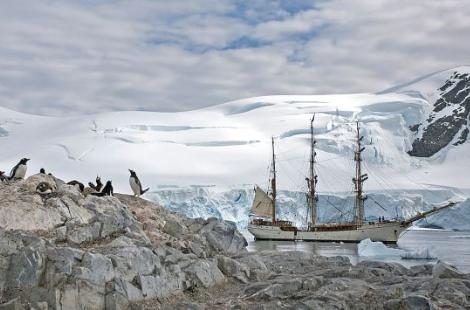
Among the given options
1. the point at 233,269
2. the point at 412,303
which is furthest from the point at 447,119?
the point at 412,303

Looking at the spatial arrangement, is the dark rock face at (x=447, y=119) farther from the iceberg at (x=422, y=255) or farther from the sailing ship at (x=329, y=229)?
the iceberg at (x=422, y=255)

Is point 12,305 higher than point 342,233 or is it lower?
higher

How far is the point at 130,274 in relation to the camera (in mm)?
15227

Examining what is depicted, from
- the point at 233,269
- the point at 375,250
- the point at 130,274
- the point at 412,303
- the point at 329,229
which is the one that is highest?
the point at 130,274

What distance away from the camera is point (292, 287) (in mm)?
16344

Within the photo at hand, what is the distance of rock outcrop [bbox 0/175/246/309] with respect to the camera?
13.9m

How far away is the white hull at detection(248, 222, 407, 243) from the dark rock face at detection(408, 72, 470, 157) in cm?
8157

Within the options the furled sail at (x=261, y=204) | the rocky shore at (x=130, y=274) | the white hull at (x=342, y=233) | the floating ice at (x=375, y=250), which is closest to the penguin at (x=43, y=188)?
the rocky shore at (x=130, y=274)

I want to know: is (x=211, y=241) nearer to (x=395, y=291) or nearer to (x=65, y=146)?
(x=395, y=291)

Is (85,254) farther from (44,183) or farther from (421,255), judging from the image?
(421,255)

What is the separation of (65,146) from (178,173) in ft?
76.1

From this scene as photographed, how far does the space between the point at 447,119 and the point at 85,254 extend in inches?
6048

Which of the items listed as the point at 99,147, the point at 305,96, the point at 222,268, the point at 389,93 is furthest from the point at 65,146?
the point at 222,268

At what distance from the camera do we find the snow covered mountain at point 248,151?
3770 inches
